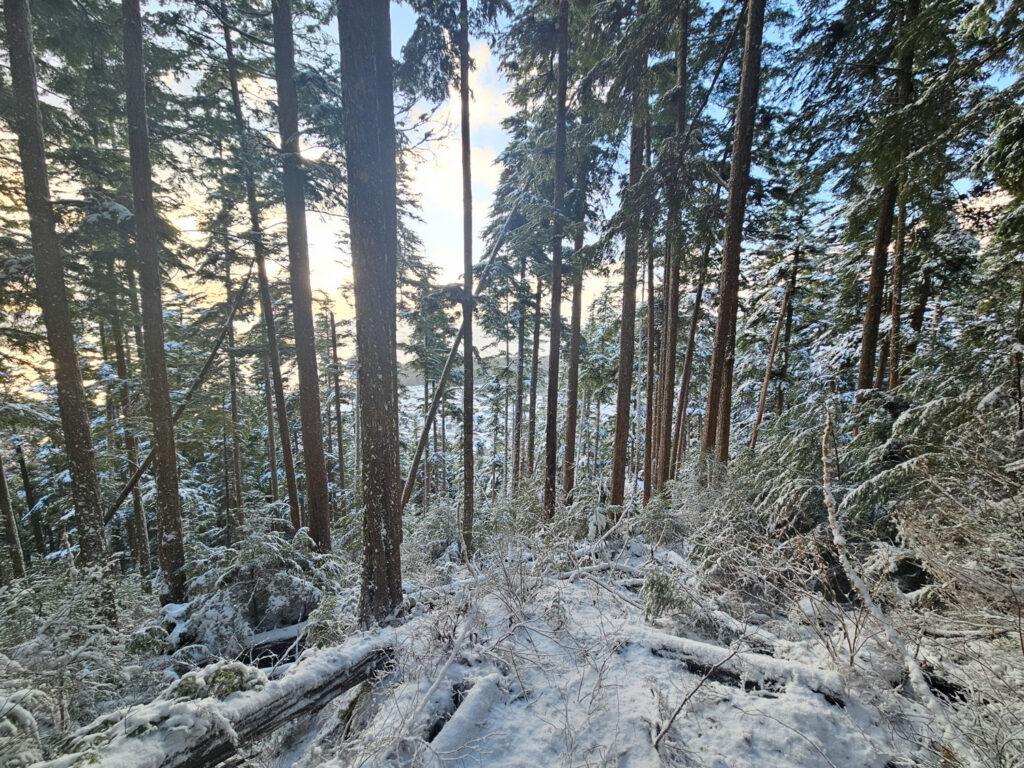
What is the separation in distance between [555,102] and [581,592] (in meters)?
11.4

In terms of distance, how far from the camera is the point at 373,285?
155 inches

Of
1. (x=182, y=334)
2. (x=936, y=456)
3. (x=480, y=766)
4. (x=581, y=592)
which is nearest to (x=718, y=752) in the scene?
(x=480, y=766)

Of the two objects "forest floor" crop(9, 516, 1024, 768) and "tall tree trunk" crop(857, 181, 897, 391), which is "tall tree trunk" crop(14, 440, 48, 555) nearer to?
"forest floor" crop(9, 516, 1024, 768)

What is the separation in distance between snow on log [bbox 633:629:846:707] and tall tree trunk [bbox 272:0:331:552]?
6.43m

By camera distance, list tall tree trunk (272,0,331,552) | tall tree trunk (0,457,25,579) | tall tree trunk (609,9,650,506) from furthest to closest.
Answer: tall tree trunk (0,457,25,579) → tall tree trunk (609,9,650,506) → tall tree trunk (272,0,331,552)

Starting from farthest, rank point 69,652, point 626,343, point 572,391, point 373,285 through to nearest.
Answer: point 572,391 < point 626,343 < point 373,285 < point 69,652

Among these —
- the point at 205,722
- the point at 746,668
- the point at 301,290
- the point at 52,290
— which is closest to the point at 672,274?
the point at 301,290

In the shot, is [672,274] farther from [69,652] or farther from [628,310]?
[69,652]

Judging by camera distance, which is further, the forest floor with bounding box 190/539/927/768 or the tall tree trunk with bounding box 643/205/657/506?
the tall tree trunk with bounding box 643/205/657/506

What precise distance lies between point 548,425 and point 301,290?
6227mm

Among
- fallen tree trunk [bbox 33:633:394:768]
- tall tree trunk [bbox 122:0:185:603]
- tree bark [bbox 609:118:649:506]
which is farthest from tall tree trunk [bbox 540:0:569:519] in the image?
tall tree trunk [bbox 122:0:185:603]

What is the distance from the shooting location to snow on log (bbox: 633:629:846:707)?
239 cm

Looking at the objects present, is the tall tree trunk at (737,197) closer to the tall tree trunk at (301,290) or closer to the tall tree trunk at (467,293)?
the tall tree trunk at (467,293)

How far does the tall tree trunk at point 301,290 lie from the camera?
6.83 metres
